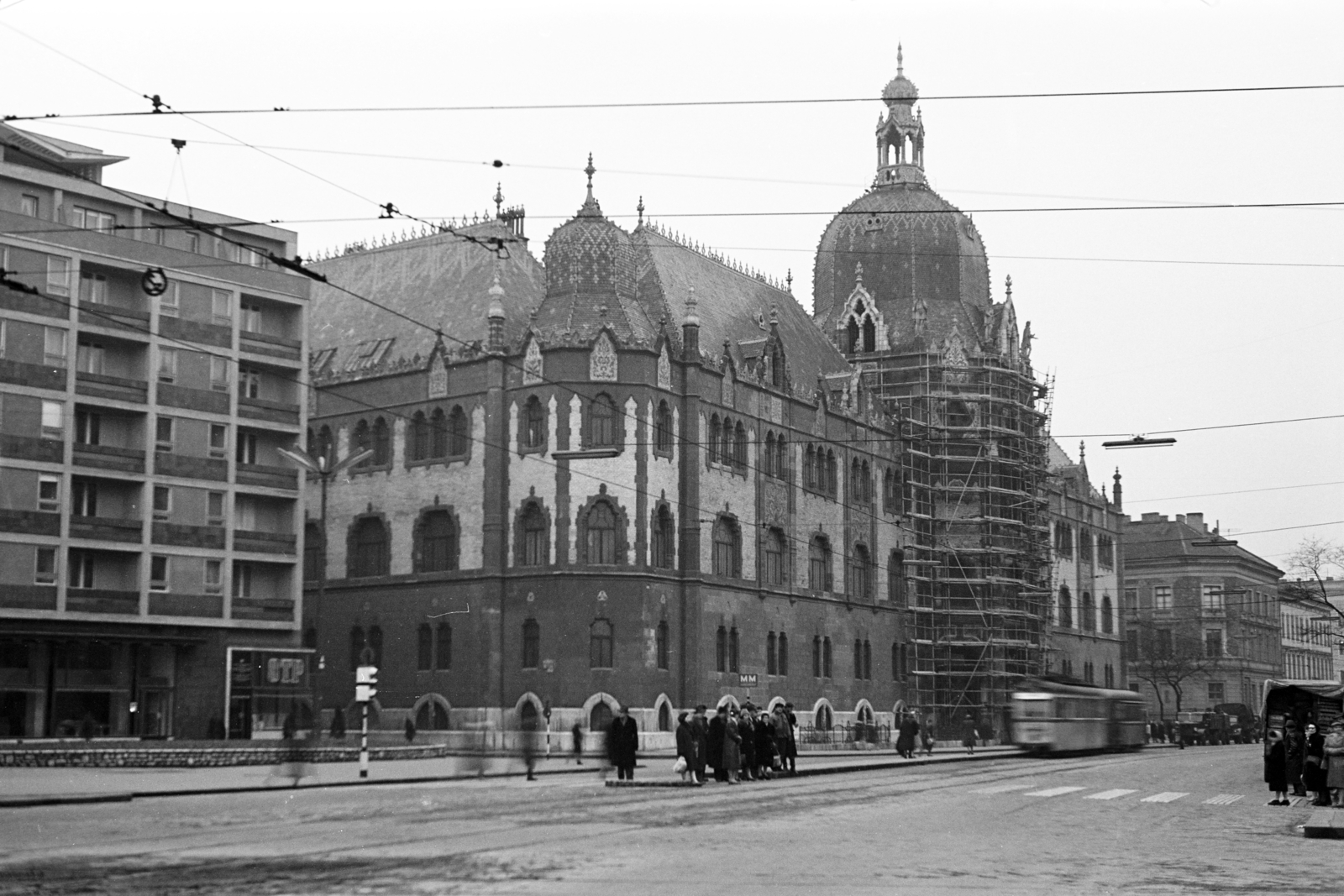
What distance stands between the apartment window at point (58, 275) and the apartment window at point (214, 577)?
10.6 metres

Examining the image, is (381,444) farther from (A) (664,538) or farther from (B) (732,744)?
(B) (732,744)

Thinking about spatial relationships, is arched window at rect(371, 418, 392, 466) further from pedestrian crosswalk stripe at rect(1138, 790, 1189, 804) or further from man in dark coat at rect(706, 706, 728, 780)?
pedestrian crosswalk stripe at rect(1138, 790, 1189, 804)

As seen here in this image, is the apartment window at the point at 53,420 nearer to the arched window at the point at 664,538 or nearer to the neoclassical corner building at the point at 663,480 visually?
the neoclassical corner building at the point at 663,480

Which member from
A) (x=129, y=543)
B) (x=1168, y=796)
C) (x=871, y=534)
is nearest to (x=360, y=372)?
(x=129, y=543)

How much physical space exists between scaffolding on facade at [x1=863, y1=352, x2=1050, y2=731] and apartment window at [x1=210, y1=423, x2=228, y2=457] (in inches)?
1285

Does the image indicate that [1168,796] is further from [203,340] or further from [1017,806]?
[203,340]

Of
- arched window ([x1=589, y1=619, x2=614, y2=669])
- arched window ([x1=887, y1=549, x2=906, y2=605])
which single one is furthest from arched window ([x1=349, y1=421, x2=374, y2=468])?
arched window ([x1=887, y1=549, x2=906, y2=605])

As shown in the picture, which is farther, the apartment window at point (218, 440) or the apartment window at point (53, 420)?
the apartment window at point (218, 440)

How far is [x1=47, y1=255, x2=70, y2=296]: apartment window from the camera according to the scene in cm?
5631

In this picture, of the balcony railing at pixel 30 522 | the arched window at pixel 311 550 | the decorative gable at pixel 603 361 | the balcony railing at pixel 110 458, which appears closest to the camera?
the balcony railing at pixel 30 522

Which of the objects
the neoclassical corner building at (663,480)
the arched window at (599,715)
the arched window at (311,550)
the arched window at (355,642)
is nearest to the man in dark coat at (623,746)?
the neoclassical corner building at (663,480)

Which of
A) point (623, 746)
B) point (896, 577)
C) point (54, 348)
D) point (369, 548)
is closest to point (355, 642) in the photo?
point (369, 548)

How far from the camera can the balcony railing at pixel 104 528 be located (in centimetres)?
5731

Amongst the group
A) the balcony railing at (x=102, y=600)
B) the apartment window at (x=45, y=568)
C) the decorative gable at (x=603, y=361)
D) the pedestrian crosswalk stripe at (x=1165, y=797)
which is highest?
the decorative gable at (x=603, y=361)
